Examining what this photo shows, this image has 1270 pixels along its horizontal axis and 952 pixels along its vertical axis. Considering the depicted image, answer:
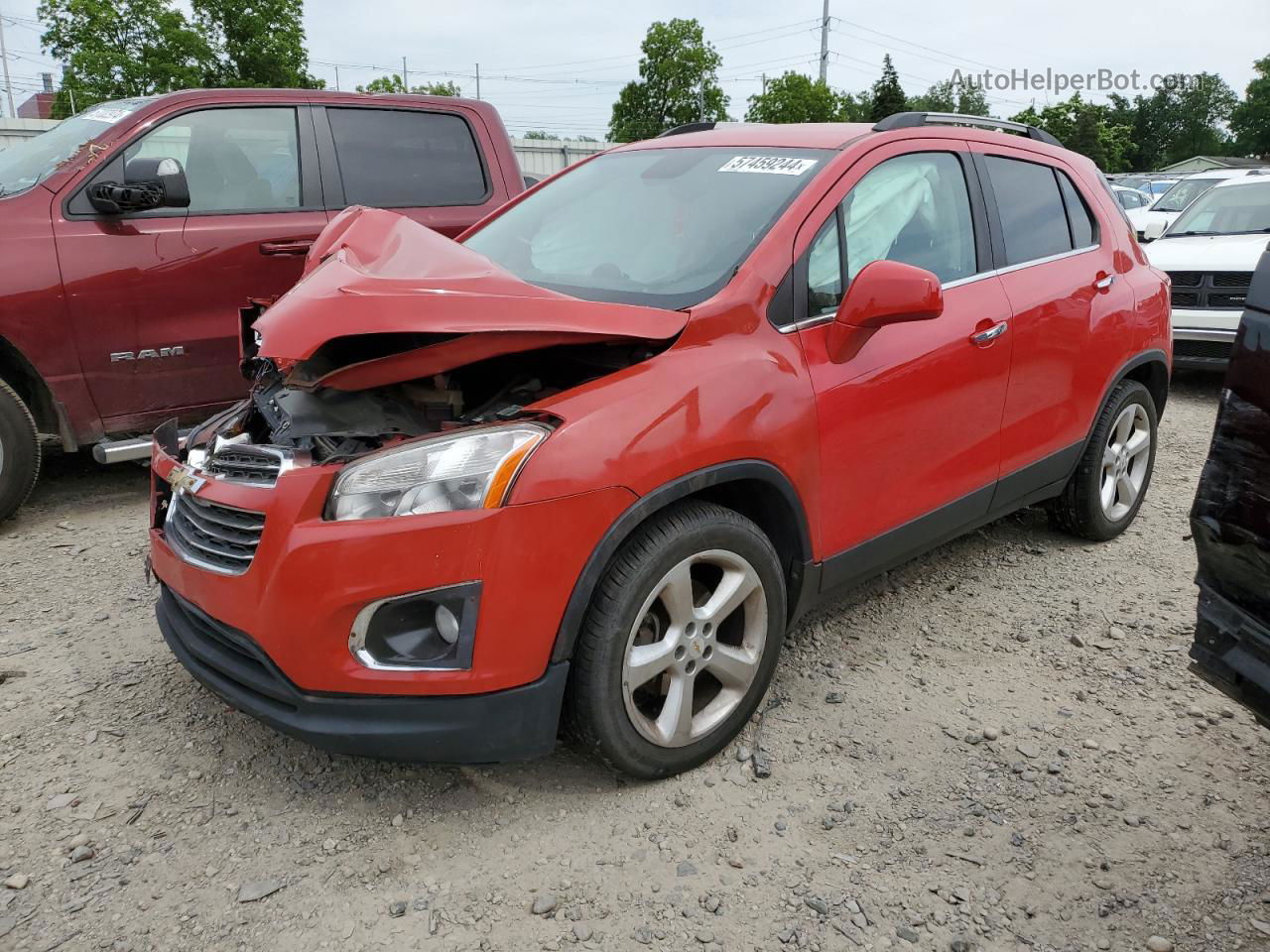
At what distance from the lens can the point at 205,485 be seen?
242 centimetres

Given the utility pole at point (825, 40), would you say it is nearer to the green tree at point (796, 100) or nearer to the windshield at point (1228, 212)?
the green tree at point (796, 100)

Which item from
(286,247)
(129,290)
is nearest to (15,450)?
(129,290)

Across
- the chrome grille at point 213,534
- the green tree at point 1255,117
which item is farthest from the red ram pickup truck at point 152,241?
the green tree at point 1255,117

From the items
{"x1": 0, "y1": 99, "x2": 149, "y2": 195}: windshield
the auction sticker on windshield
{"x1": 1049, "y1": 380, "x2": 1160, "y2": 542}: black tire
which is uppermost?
{"x1": 0, "y1": 99, "x2": 149, "y2": 195}: windshield

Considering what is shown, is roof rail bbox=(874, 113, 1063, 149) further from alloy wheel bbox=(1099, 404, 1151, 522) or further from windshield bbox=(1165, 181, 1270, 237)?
windshield bbox=(1165, 181, 1270, 237)

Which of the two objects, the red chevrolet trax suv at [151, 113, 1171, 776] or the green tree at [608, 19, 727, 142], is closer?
the red chevrolet trax suv at [151, 113, 1171, 776]

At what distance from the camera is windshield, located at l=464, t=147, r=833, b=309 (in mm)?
2791

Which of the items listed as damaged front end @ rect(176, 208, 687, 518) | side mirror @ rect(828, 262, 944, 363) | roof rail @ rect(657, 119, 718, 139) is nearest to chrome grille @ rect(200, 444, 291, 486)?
damaged front end @ rect(176, 208, 687, 518)

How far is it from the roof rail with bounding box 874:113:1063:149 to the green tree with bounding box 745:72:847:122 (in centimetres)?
5291

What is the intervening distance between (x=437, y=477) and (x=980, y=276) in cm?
216

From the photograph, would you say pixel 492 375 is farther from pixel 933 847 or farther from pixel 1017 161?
pixel 1017 161

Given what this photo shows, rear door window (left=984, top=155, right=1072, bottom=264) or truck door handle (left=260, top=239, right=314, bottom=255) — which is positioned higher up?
rear door window (left=984, top=155, right=1072, bottom=264)

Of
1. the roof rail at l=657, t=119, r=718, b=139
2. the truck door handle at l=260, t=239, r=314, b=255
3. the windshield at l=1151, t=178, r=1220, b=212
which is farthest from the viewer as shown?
the windshield at l=1151, t=178, r=1220, b=212

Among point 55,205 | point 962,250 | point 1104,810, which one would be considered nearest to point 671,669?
point 1104,810
